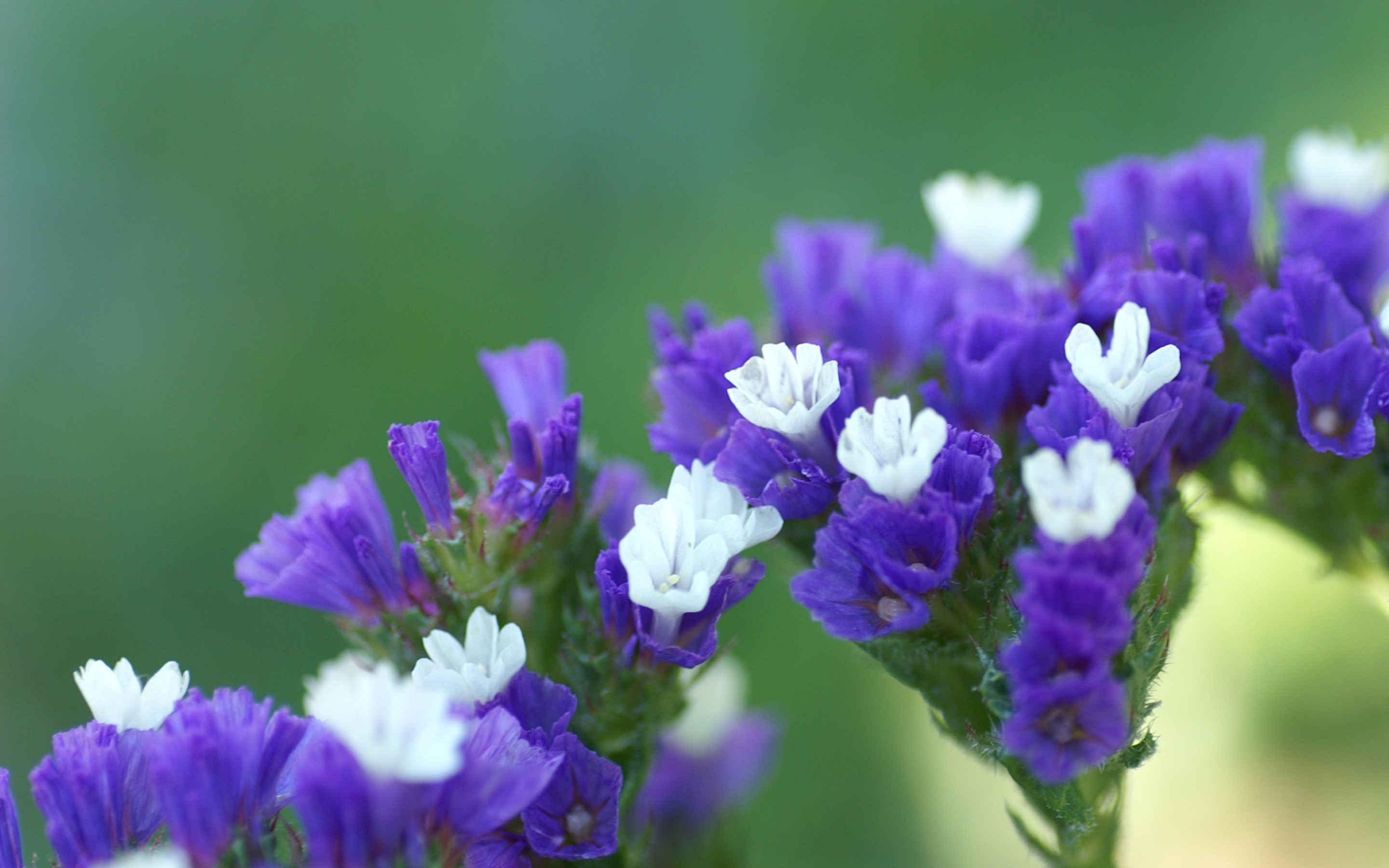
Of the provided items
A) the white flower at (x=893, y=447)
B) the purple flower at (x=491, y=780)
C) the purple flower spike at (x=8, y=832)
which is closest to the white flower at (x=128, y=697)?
the purple flower spike at (x=8, y=832)

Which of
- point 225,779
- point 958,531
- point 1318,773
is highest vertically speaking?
point 225,779

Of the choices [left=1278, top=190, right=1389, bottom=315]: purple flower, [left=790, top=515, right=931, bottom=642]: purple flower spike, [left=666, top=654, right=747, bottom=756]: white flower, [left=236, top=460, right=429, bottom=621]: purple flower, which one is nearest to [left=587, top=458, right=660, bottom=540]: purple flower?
[left=236, top=460, right=429, bottom=621]: purple flower

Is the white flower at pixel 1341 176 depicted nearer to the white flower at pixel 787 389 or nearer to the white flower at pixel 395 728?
the white flower at pixel 787 389

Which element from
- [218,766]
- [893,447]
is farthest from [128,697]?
[893,447]

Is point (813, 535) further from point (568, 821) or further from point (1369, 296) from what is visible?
point (1369, 296)

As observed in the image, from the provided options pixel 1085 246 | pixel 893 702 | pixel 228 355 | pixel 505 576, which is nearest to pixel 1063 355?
pixel 1085 246

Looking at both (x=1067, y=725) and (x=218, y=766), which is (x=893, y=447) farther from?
(x=218, y=766)
